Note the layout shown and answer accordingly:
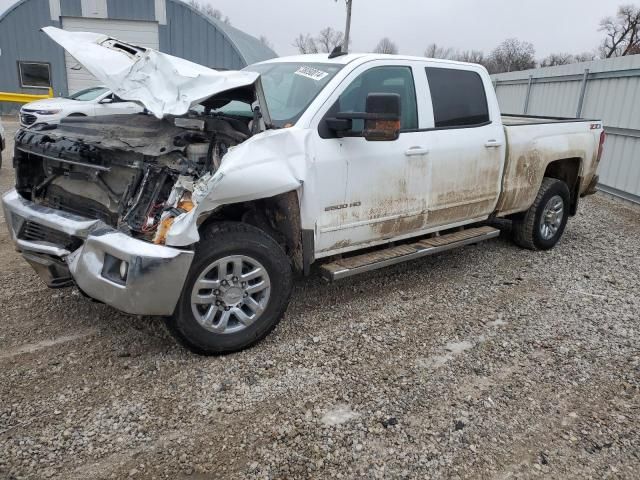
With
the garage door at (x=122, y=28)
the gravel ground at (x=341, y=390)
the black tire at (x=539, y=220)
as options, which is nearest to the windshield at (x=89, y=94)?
the gravel ground at (x=341, y=390)

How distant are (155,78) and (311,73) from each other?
4.00ft

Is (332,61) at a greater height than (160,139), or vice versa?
(332,61)

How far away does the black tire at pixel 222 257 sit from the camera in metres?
3.14

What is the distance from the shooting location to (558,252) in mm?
6059

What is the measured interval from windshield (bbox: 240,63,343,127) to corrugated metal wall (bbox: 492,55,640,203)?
723 centimetres

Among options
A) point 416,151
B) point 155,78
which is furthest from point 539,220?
point 155,78

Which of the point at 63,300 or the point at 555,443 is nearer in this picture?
the point at 555,443

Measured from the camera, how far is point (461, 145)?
14.8ft

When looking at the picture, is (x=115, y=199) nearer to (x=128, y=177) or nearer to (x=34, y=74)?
(x=128, y=177)

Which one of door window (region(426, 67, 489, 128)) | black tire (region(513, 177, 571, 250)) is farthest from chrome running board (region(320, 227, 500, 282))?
door window (region(426, 67, 489, 128))

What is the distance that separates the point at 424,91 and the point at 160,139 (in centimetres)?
224

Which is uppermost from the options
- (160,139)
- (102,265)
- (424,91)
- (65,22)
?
(65,22)

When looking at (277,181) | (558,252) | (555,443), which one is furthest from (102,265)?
(558,252)

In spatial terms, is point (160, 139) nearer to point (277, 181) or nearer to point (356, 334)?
point (277, 181)
